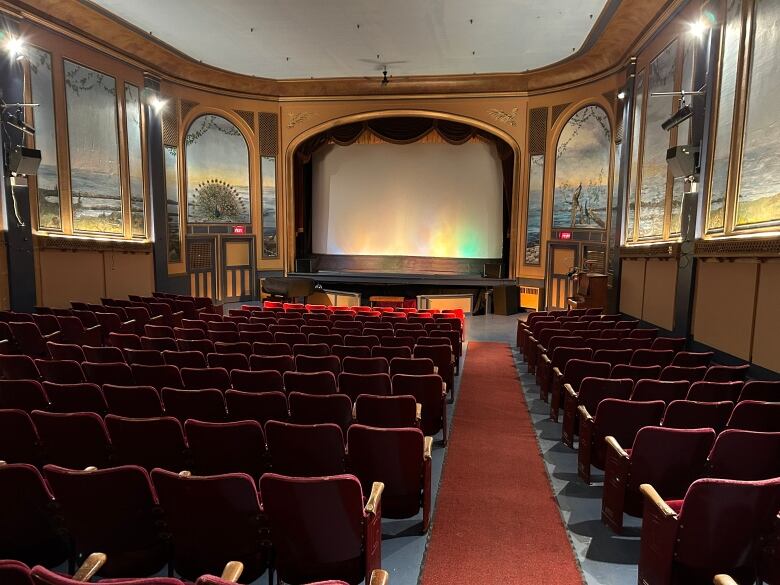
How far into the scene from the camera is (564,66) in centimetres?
1327

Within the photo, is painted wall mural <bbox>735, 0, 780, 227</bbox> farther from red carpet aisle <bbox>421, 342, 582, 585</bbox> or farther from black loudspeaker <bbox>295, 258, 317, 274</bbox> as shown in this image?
black loudspeaker <bbox>295, 258, 317, 274</bbox>

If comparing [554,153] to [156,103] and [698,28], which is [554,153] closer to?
[698,28]

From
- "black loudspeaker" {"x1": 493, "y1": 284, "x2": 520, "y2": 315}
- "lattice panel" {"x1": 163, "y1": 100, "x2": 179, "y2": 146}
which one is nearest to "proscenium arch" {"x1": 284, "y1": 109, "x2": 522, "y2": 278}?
"black loudspeaker" {"x1": 493, "y1": 284, "x2": 520, "y2": 315}

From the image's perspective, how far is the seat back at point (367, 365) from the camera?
4.96 m

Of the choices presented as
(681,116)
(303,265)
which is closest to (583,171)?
(681,116)

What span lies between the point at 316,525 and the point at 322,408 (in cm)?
140

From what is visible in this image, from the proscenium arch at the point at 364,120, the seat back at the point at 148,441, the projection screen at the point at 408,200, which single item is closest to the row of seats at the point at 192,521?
the seat back at the point at 148,441

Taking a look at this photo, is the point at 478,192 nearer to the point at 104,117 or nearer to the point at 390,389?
the point at 104,117

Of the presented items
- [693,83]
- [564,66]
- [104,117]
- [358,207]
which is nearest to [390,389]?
[693,83]

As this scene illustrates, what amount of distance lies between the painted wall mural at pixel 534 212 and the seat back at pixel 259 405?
41.8ft

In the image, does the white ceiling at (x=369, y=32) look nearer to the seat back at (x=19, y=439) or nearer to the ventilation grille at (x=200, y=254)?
the ventilation grille at (x=200, y=254)

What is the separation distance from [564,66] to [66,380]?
45.3 ft

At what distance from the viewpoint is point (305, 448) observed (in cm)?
283

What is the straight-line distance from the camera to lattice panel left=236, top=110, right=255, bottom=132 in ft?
51.4
